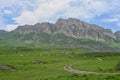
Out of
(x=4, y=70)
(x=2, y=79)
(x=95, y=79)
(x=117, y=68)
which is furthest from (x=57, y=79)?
(x=4, y=70)

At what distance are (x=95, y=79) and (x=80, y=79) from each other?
347 cm

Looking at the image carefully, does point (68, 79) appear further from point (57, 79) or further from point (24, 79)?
point (24, 79)

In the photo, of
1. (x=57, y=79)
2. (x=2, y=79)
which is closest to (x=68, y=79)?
(x=57, y=79)

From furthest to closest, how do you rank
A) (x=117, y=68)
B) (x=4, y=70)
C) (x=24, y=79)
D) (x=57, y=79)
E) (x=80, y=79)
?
(x=4, y=70), (x=117, y=68), (x=24, y=79), (x=57, y=79), (x=80, y=79)

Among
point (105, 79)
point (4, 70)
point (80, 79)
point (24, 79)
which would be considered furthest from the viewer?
point (4, 70)

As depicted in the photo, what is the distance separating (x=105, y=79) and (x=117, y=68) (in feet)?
114

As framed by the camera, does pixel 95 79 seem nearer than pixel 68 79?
Yes

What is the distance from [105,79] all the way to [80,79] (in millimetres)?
5186

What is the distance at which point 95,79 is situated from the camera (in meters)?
46.9

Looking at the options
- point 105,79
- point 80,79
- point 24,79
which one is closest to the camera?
point 105,79

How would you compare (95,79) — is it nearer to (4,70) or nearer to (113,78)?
(113,78)

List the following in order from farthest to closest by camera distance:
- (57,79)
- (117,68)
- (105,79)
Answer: (117,68) → (57,79) → (105,79)

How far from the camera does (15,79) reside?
6750 cm

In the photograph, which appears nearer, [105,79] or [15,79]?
[105,79]
